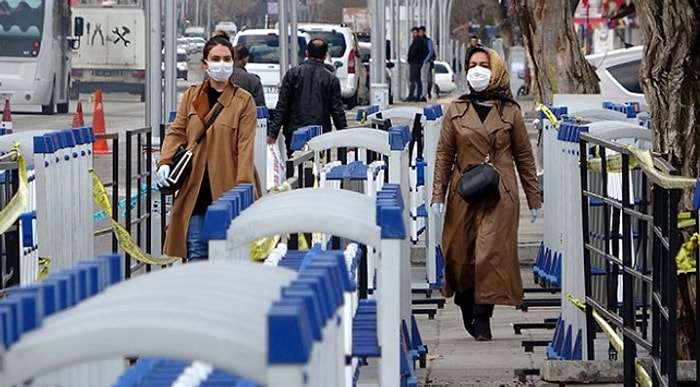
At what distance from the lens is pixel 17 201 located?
764cm

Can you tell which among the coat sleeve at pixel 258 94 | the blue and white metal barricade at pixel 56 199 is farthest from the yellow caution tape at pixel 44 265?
the coat sleeve at pixel 258 94

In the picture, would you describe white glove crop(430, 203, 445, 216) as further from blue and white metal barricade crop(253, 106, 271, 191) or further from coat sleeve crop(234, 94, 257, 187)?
A: blue and white metal barricade crop(253, 106, 271, 191)

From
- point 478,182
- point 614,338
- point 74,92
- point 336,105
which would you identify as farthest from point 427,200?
point 74,92

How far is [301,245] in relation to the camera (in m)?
7.45

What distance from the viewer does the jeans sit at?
28.3 ft

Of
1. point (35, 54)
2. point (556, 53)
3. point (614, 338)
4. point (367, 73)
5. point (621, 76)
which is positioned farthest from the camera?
point (367, 73)

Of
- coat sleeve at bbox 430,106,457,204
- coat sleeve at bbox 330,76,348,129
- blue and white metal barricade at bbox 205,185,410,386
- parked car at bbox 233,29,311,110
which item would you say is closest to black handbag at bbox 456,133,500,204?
coat sleeve at bbox 430,106,457,204

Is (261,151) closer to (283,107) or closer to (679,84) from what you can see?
(283,107)

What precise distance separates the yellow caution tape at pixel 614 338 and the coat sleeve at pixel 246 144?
1.69 metres

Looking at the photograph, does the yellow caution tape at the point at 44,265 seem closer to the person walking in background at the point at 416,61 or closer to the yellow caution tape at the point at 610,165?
the yellow caution tape at the point at 610,165

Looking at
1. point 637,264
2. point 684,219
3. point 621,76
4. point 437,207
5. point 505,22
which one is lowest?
point 637,264

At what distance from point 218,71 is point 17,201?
1.81 meters

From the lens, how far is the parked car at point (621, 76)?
24469 mm

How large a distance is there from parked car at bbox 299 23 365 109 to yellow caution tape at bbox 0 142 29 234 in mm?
31210
